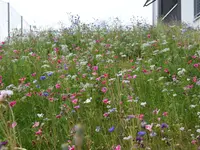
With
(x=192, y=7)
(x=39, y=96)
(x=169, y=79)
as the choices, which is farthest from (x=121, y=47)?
(x=192, y=7)

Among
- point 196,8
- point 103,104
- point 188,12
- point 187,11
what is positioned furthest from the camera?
point 187,11

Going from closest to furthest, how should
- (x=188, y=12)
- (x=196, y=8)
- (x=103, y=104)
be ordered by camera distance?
(x=103, y=104) → (x=196, y=8) → (x=188, y=12)

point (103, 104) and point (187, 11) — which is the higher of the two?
point (187, 11)

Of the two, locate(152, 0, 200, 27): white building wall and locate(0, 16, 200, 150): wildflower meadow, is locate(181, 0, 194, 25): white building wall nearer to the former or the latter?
locate(152, 0, 200, 27): white building wall

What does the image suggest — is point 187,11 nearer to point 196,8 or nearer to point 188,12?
point 188,12

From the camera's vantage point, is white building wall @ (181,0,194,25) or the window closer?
the window

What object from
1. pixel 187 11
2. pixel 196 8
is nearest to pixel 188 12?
pixel 187 11

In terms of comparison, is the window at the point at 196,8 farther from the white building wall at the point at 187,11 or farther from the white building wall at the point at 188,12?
the white building wall at the point at 187,11

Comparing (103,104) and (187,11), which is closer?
(103,104)

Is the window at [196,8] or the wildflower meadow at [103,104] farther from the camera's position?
the window at [196,8]

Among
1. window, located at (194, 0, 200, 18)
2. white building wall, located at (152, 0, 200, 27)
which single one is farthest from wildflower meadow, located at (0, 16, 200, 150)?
white building wall, located at (152, 0, 200, 27)

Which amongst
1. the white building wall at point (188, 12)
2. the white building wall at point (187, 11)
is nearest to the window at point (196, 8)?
the white building wall at point (188, 12)

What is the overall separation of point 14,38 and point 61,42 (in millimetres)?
1247

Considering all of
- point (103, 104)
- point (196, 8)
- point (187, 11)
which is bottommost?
point (103, 104)
